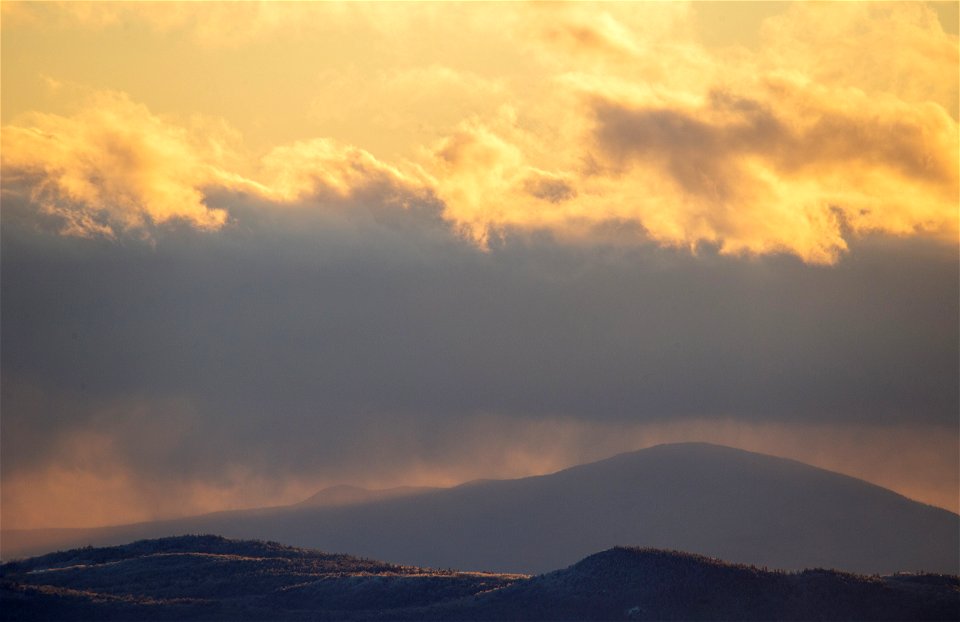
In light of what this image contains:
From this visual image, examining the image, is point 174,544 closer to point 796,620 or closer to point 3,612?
point 3,612

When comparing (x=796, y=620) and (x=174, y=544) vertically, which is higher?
(x=174, y=544)

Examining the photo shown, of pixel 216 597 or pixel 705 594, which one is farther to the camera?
pixel 216 597

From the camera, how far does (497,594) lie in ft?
256

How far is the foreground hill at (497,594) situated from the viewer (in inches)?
2879

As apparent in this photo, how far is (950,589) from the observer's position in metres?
75.2

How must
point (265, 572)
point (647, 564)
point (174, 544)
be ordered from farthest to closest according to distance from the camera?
point (174, 544), point (265, 572), point (647, 564)

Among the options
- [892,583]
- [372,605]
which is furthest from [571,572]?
[892,583]

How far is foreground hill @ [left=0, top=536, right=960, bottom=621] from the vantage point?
73125 mm

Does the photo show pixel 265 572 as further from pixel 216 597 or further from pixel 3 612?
pixel 3 612

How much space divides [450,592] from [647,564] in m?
11.4

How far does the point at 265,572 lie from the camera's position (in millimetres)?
86688

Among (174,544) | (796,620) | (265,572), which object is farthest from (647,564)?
(174,544)

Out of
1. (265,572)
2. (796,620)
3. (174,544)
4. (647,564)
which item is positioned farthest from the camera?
(174,544)

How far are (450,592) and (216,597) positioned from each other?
543 inches
